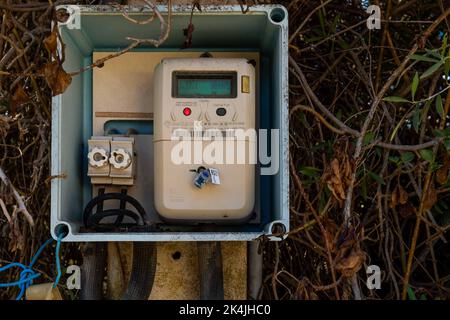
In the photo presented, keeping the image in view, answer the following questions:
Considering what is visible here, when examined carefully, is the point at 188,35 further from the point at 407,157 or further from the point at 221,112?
the point at 407,157

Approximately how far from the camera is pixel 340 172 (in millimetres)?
1463

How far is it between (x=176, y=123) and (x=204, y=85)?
112 millimetres

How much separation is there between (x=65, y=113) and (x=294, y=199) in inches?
24.4

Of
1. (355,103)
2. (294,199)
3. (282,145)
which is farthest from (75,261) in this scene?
(355,103)

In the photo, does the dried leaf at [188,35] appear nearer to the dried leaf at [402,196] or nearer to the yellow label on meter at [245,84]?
the yellow label on meter at [245,84]

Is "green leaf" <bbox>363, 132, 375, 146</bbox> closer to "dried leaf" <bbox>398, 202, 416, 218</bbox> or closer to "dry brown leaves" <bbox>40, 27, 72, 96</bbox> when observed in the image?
"dried leaf" <bbox>398, 202, 416, 218</bbox>

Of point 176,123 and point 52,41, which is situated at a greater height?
point 52,41

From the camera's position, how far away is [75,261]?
1.85 metres

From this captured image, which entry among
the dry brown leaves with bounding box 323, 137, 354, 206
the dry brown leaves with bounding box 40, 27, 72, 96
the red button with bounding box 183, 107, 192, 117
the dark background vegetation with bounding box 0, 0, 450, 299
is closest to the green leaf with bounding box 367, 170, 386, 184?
the dark background vegetation with bounding box 0, 0, 450, 299

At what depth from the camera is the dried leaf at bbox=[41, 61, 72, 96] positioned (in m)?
1.39

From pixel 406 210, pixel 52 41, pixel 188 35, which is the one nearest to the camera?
pixel 52 41

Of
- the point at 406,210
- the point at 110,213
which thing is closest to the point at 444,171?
the point at 406,210

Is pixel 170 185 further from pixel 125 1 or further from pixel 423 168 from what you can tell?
pixel 423 168

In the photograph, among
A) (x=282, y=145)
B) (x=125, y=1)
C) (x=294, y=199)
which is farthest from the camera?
(x=294, y=199)
